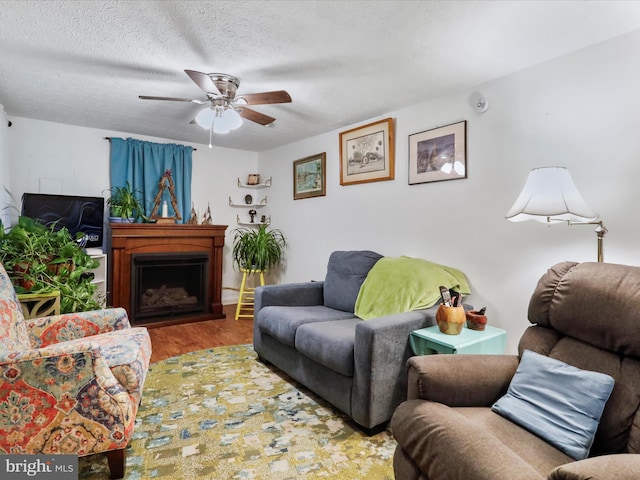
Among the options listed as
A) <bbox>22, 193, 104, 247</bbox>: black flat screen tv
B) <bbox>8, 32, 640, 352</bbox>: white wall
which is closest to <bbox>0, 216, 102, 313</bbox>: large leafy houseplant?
<bbox>22, 193, 104, 247</bbox>: black flat screen tv

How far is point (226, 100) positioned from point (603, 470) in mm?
2633

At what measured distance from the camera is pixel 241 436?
75.9 inches

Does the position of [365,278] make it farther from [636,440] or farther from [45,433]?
[45,433]

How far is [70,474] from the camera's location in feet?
4.73

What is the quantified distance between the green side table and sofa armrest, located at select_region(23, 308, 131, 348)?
1.84 m

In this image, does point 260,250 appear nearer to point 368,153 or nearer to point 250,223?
point 250,223

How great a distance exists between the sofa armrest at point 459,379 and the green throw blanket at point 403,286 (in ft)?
2.54

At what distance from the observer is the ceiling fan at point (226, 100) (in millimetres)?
2277

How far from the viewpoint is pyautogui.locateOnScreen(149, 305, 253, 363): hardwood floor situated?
10.7 ft

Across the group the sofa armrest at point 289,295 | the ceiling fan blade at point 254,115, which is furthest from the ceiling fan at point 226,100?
the sofa armrest at point 289,295

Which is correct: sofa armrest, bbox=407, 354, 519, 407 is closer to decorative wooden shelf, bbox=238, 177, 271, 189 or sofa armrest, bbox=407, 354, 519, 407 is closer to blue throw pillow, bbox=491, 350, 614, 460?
blue throw pillow, bbox=491, 350, 614, 460

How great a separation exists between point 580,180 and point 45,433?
9.52 ft

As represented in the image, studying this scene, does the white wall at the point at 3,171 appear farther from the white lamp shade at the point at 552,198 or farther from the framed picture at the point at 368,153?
the white lamp shade at the point at 552,198

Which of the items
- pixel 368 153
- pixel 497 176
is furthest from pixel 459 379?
pixel 368 153
